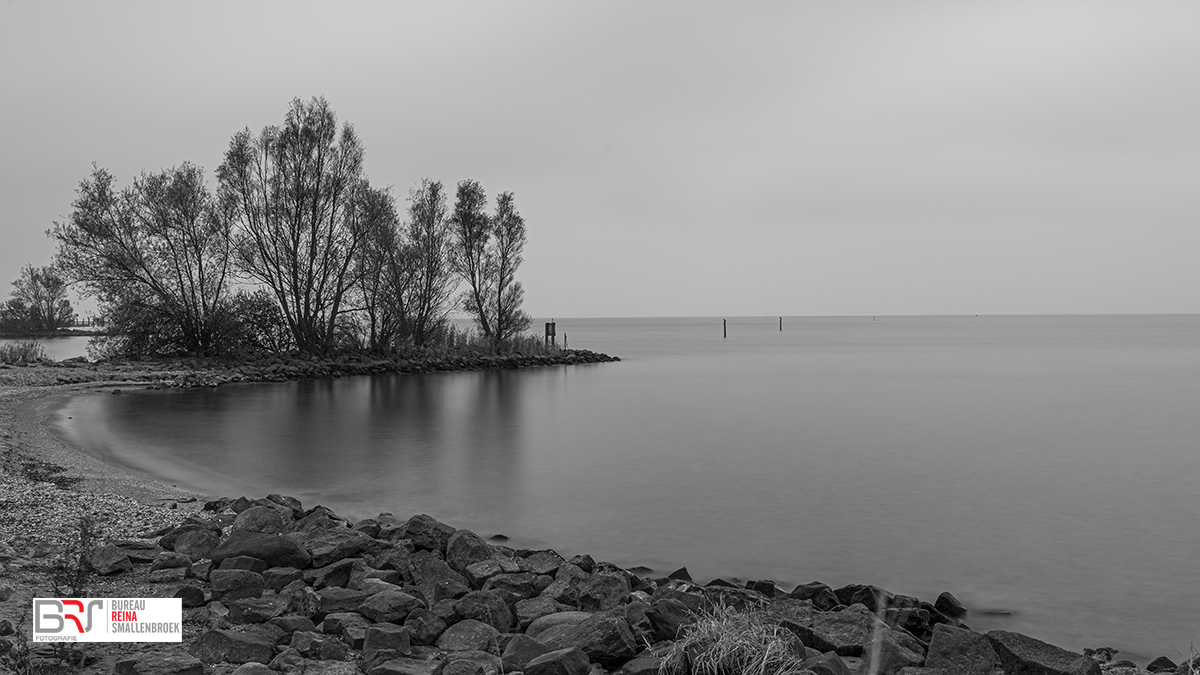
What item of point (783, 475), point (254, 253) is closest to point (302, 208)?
point (254, 253)

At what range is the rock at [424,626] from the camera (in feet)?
18.4

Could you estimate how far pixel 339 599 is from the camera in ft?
20.4

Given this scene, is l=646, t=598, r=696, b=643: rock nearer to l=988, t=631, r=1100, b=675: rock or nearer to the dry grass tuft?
the dry grass tuft

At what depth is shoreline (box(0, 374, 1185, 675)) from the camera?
21.2ft

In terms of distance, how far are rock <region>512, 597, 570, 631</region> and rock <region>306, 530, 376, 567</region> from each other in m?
1.95

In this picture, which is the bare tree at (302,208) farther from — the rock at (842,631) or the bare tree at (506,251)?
the rock at (842,631)

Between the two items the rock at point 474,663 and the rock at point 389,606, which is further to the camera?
the rock at point 389,606

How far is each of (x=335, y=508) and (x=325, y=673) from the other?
291 inches

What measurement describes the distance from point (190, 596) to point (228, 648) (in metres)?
1.38

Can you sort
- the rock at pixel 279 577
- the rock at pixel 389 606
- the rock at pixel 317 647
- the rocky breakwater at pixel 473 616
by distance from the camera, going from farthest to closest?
the rock at pixel 279 577
the rock at pixel 389 606
the rock at pixel 317 647
the rocky breakwater at pixel 473 616

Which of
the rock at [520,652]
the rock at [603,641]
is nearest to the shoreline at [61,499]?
the rock at [520,652]

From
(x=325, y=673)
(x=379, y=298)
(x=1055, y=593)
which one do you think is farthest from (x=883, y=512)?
(x=379, y=298)

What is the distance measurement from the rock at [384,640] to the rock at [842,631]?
256 cm

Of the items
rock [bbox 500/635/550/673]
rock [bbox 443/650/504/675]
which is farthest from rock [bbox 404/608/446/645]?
rock [bbox 500/635/550/673]
